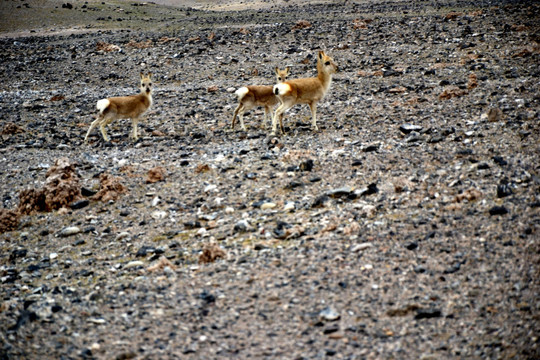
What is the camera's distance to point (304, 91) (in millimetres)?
13742

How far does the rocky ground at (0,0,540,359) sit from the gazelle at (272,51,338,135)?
495 mm

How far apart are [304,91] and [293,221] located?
533cm

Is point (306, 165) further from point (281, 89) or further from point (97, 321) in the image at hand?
point (97, 321)

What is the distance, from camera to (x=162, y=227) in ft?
32.1

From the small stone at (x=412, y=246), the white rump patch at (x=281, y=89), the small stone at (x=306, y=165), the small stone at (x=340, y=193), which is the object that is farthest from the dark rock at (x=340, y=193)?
the white rump patch at (x=281, y=89)

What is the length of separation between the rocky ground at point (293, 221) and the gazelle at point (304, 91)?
1.62ft

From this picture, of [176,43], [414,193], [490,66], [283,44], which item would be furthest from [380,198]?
[176,43]

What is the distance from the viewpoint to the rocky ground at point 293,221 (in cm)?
670

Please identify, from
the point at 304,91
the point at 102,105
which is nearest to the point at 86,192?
the point at 102,105

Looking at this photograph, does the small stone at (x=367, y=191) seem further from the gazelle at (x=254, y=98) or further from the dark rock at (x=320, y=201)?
the gazelle at (x=254, y=98)

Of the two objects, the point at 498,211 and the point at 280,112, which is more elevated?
the point at 280,112

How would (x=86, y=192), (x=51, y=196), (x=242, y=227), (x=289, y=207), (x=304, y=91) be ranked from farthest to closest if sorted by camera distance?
(x=304, y=91), (x=86, y=192), (x=51, y=196), (x=289, y=207), (x=242, y=227)

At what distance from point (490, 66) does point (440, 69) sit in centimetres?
142

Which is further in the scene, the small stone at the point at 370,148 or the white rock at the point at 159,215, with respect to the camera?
the small stone at the point at 370,148
